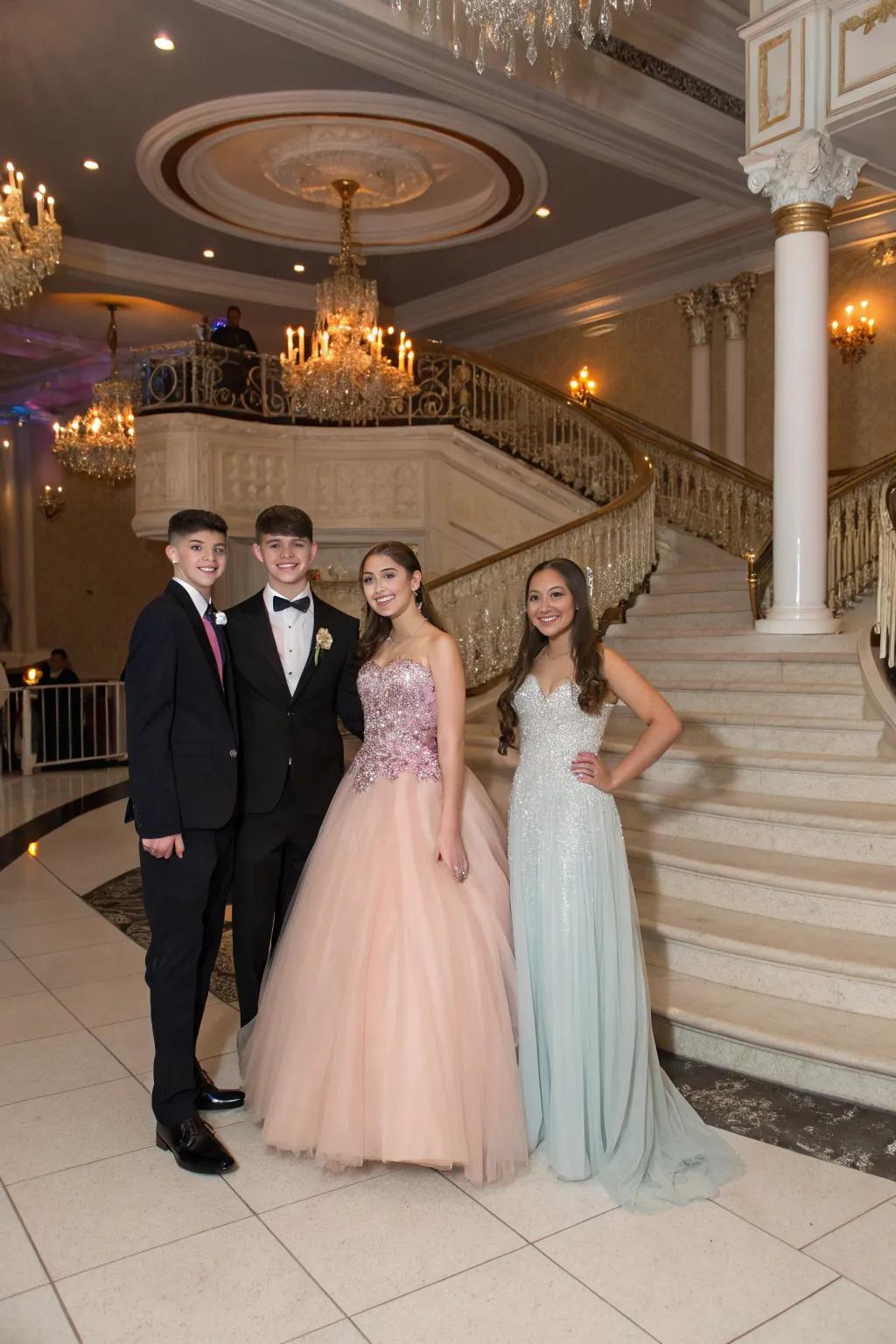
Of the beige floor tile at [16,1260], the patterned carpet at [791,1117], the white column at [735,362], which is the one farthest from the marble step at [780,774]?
the white column at [735,362]

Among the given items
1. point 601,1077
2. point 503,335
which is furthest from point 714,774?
point 503,335

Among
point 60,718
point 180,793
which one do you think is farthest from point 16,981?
point 60,718

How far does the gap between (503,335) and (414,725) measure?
12.9 metres

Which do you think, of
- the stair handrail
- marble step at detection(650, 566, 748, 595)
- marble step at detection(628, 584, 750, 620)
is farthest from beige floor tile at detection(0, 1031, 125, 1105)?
marble step at detection(650, 566, 748, 595)

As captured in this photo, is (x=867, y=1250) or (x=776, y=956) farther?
(x=776, y=956)

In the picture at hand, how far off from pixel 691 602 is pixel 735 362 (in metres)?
5.01

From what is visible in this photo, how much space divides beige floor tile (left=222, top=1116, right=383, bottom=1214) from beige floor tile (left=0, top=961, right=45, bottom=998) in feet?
5.88

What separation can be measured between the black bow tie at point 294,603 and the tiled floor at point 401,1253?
1.59 m

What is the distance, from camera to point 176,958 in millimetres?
2975

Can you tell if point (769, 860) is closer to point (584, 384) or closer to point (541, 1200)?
point (541, 1200)

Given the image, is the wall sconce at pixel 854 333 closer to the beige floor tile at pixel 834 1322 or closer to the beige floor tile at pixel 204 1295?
the beige floor tile at pixel 834 1322

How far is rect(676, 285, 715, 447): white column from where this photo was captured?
39.7 ft

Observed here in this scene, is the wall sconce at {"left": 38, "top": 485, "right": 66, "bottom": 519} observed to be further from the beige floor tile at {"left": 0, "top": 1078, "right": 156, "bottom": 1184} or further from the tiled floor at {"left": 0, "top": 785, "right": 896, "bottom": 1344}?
the tiled floor at {"left": 0, "top": 785, "right": 896, "bottom": 1344}

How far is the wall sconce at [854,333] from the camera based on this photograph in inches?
417
